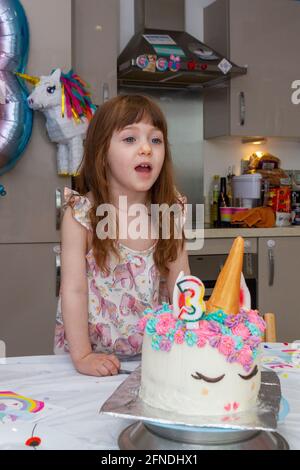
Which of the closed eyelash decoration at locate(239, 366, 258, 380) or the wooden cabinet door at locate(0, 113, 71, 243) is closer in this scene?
the closed eyelash decoration at locate(239, 366, 258, 380)

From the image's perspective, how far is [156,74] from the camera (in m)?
2.89

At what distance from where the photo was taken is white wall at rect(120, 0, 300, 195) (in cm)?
312

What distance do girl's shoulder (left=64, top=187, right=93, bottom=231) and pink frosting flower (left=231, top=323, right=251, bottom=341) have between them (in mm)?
592

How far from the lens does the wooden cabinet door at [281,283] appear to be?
289 cm

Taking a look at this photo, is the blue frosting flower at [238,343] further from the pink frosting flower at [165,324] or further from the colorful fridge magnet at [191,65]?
the colorful fridge magnet at [191,65]

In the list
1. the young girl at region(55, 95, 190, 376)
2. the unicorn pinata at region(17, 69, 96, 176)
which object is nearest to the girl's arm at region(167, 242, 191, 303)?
the young girl at region(55, 95, 190, 376)

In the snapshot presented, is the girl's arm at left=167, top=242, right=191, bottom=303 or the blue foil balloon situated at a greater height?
the blue foil balloon

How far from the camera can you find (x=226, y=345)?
677 mm

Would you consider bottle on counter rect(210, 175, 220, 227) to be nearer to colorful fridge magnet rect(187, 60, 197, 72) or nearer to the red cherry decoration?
colorful fridge magnet rect(187, 60, 197, 72)

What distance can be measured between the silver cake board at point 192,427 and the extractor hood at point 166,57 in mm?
2229

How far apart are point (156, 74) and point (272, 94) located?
2.20 feet

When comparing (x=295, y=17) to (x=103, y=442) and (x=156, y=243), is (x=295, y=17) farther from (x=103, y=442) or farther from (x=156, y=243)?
(x=103, y=442)

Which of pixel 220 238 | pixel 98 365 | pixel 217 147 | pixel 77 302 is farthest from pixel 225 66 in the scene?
pixel 98 365

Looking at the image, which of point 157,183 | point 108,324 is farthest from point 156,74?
point 108,324
